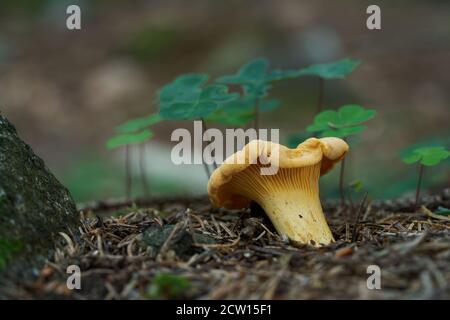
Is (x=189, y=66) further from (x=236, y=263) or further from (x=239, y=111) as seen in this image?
(x=236, y=263)

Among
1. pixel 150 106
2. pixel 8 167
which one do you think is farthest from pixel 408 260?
pixel 150 106

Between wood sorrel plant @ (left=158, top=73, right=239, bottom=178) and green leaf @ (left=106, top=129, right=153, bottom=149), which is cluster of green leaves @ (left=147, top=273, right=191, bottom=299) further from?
green leaf @ (left=106, top=129, right=153, bottom=149)

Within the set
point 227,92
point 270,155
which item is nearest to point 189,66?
point 227,92

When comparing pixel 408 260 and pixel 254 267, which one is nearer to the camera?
pixel 408 260

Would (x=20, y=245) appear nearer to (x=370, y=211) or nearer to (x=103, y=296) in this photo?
(x=103, y=296)

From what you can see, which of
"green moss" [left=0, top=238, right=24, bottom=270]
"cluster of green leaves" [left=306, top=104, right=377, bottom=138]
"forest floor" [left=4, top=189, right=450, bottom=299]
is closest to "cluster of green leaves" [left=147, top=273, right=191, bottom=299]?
"forest floor" [left=4, top=189, right=450, bottom=299]

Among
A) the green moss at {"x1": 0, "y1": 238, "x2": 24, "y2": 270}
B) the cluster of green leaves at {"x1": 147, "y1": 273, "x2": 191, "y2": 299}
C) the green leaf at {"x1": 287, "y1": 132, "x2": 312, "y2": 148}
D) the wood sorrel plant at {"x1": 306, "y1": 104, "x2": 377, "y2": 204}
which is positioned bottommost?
the cluster of green leaves at {"x1": 147, "y1": 273, "x2": 191, "y2": 299}
